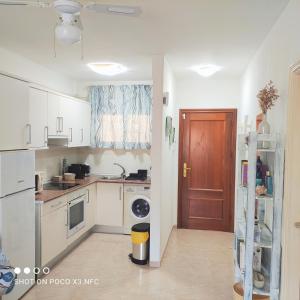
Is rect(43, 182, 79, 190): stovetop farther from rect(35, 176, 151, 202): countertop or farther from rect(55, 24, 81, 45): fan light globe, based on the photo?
rect(55, 24, 81, 45): fan light globe

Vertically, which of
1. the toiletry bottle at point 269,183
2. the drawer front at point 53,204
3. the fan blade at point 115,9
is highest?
the fan blade at point 115,9

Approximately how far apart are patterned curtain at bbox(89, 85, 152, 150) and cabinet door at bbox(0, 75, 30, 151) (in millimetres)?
2182

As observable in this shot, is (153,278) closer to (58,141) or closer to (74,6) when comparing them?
(58,141)

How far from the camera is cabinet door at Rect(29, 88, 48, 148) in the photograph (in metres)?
3.27

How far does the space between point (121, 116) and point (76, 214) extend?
1.85 metres

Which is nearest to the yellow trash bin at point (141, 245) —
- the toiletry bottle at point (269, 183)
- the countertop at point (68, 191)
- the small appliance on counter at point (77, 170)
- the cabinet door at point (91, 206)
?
the countertop at point (68, 191)

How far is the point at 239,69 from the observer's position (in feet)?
13.6

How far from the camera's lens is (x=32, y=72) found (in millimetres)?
3863

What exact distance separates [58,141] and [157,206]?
1.86 metres

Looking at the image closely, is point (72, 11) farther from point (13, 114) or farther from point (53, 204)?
point (53, 204)

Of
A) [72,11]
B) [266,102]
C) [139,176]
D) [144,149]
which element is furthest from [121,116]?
[72,11]

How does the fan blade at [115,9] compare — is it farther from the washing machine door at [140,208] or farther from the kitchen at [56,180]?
the washing machine door at [140,208]

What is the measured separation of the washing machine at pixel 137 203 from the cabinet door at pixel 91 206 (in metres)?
0.51

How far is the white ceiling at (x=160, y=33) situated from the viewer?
2215 mm
